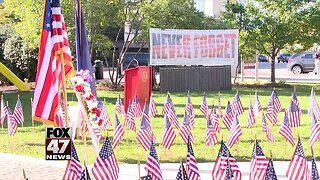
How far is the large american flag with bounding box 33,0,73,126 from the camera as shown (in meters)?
8.57

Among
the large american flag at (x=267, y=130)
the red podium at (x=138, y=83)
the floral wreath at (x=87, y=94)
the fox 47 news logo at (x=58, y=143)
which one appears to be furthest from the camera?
the red podium at (x=138, y=83)

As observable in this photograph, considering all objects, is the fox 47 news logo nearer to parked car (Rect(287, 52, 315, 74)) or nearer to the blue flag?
the blue flag

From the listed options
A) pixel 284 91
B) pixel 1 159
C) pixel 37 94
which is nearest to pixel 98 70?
pixel 284 91

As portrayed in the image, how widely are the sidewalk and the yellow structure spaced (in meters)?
14.6

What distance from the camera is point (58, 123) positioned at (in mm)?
9195

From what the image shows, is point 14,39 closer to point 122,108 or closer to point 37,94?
point 122,108

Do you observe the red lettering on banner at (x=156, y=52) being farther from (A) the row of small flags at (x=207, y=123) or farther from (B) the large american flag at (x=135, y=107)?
(B) the large american flag at (x=135, y=107)

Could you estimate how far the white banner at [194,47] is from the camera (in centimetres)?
2511

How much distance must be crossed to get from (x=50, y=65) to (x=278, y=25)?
19.0 meters

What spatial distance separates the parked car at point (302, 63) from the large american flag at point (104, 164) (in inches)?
1232

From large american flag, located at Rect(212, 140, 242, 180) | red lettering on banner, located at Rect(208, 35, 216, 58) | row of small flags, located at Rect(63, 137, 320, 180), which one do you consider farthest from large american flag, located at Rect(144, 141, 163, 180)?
red lettering on banner, located at Rect(208, 35, 216, 58)

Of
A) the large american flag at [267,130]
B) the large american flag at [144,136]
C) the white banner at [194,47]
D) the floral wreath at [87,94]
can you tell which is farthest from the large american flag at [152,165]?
the white banner at [194,47]

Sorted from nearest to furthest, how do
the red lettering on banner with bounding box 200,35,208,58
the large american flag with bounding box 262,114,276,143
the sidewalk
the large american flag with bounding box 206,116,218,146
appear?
the sidewalk < the large american flag with bounding box 206,116,218,146 < the large american flag with bounding box 262,114,276,143 < the red lettering on banner with bounding box 200,35,208,58

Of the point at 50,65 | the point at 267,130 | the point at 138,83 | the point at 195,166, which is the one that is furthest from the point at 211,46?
the point at 195,166
